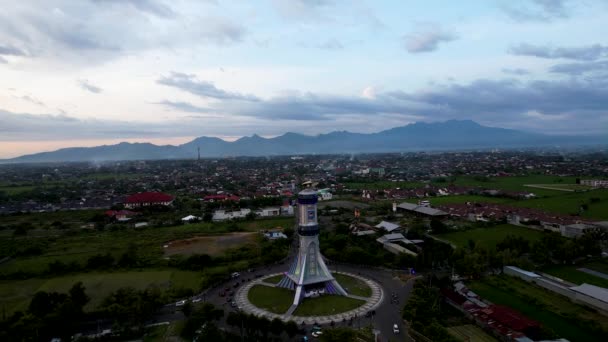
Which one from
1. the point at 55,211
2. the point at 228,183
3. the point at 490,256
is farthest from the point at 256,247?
the point at 228,183

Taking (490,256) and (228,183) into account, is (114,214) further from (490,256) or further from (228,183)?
(490,256)

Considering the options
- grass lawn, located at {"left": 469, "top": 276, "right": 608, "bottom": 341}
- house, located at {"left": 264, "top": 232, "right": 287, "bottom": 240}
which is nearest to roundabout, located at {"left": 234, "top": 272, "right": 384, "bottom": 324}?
grass lawn, located at {"left": 469, "top": 276, "right": 608, "bottom": 341}

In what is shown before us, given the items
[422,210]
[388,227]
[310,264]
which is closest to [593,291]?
[310,264]

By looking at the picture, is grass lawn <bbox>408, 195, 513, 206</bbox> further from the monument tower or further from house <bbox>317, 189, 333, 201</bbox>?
the monument tower

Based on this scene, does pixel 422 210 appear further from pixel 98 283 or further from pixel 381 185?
pixel 98 283

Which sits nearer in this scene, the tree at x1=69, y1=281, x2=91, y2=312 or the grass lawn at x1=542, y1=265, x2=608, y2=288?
the tree at x1=69, y1=281, x2=91, y2=312
